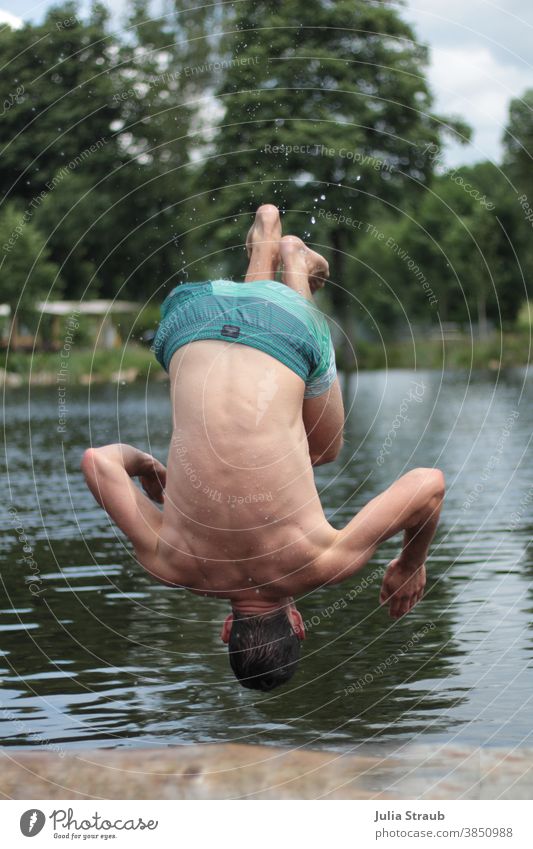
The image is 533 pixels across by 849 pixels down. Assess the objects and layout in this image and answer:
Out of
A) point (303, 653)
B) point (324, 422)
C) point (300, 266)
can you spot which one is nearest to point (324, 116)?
point (303, 653)

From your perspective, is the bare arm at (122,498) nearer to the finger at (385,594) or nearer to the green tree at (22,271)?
the finger at (385,594)

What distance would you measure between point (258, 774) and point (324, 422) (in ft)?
6.13

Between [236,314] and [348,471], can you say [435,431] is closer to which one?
[348,471]

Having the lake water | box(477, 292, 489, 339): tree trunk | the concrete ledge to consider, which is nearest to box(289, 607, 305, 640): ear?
the concrete ledge

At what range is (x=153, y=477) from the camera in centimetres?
838

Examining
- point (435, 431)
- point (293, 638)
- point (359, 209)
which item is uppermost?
point (359, 209)

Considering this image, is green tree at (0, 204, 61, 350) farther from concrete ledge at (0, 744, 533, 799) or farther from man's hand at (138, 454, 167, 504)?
concrete ledge at (0, 744, 533, 799)

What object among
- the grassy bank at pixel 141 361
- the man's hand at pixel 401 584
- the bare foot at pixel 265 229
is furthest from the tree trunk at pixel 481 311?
the man's hand at pixel 401 584

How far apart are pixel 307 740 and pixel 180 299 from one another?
2754mm

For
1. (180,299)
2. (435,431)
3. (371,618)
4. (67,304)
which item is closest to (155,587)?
(371,618)

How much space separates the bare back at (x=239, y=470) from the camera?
24.2ft

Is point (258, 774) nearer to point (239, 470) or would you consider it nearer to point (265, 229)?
point (239, 470)

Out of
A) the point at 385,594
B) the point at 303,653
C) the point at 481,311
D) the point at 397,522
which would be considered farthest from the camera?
the point at 481,311

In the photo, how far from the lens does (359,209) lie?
51.5 meters
